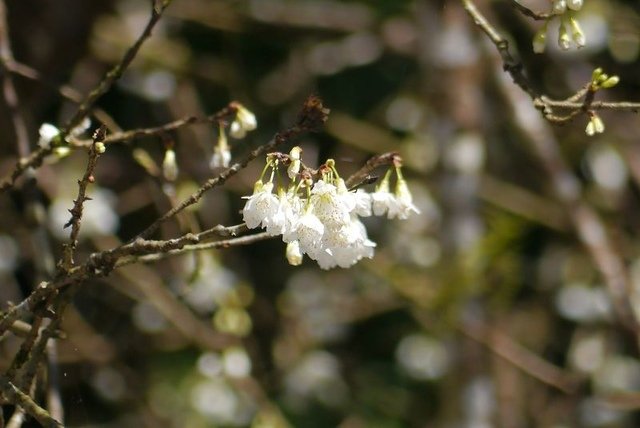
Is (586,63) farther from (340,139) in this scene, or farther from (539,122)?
(340,139)

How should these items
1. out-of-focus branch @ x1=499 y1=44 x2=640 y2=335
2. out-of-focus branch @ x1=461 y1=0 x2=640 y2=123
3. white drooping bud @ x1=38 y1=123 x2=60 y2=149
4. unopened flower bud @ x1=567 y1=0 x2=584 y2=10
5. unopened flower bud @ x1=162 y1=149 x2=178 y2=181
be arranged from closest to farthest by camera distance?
out-of-focus branch @ x1=461 y1=0 x2=640 y2=123
unopened flower bud @ x1=567 y1=0 x2=584 y2=10
white drooping bud @ x1=38 y1=123 x2=60 y2=149
unopened flower bud @ x1=162 y1=149 x2=178 y2=181
out-of-focus branch @ x1=499 y1=44 x2=640 y2=335

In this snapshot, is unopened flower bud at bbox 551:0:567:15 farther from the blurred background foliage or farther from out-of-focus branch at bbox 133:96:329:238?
the blurred background foliage

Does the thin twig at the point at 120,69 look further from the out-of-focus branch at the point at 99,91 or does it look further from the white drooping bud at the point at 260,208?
the white drooping bud at the point at 260,208

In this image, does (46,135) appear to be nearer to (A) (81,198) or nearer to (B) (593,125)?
(A) (81,198)

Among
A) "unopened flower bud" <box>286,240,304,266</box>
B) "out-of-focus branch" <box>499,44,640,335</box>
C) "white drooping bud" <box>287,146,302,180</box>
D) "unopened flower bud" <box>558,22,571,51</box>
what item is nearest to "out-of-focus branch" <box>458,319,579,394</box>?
"out-of-focus branch" <box>499,44,640,335</box>

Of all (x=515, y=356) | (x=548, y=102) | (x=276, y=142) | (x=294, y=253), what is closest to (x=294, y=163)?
(x=276, y=142)

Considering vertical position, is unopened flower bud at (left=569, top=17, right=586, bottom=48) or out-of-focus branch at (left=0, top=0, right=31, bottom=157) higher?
out-of-focus branch at (left=0, top=0, right=31, bottom=157)

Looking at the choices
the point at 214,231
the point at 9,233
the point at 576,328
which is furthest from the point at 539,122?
the point at 214,231

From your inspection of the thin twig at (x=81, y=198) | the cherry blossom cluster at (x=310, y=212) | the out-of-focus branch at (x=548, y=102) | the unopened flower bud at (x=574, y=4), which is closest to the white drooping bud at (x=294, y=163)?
the cherry blossom cluster at (x=310, y=212)
